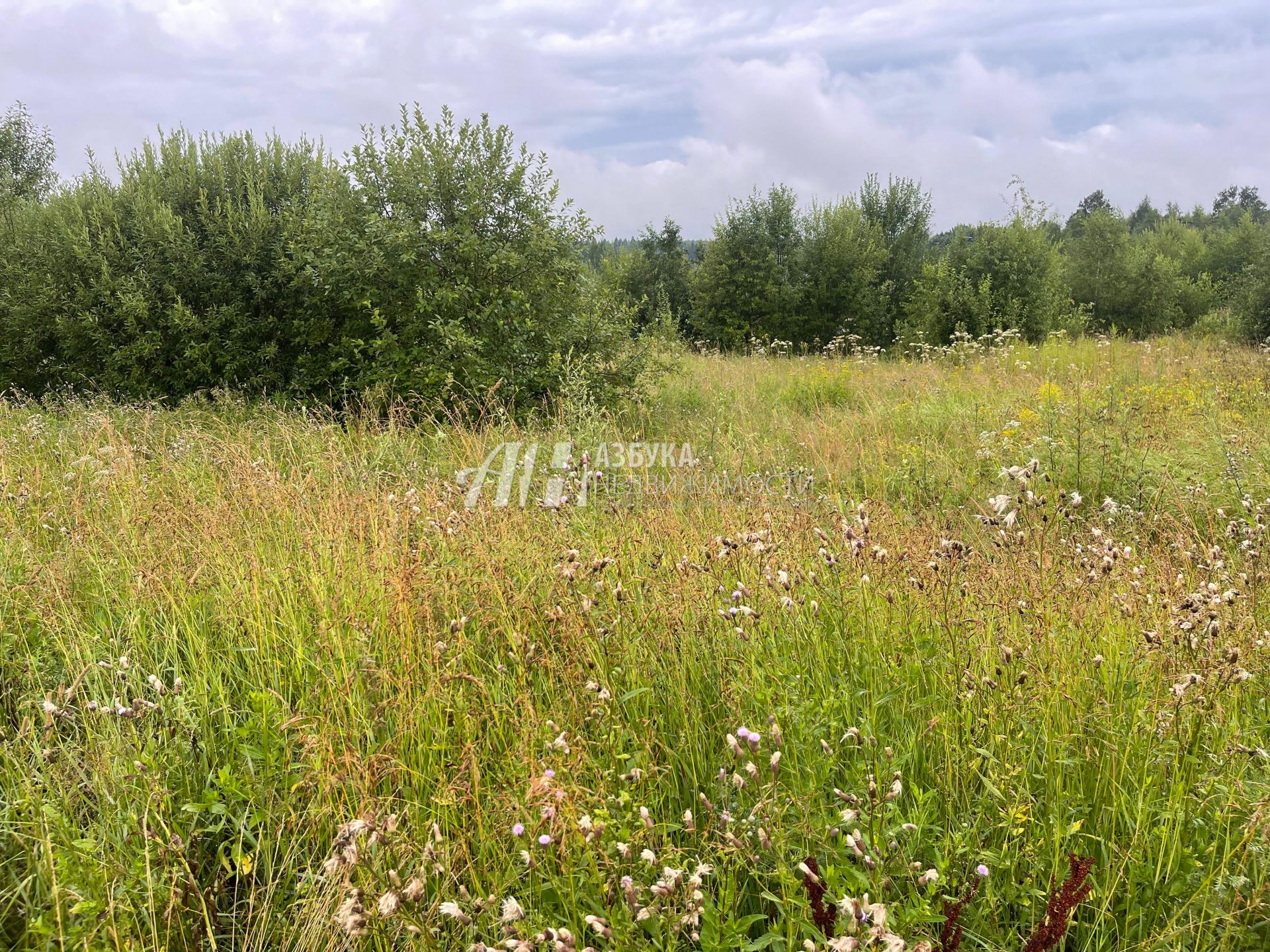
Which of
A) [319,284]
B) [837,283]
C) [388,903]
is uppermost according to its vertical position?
[837,283]

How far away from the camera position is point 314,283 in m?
8.97

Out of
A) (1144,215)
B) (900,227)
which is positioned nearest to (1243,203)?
(1144,215)

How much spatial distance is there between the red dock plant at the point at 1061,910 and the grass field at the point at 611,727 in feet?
0.07

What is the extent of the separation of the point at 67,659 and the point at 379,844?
1.79 m

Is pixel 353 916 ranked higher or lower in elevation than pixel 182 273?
lower

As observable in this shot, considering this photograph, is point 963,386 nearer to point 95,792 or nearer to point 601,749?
point 601,749

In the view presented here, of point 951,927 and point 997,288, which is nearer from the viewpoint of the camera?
point 951,927

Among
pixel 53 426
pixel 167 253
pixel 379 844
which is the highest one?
pixel 167 253

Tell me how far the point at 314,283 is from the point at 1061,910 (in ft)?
30.7

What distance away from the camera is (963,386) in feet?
32.7

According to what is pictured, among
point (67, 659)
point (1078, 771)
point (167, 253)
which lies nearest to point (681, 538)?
point (1078, 771)

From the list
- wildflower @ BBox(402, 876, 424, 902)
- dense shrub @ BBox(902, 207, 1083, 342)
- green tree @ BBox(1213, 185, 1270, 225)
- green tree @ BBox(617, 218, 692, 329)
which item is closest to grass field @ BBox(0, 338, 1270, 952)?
wildflower @ BBox(402, 876, 424, 902)

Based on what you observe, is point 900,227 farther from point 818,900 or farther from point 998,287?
point 818,900

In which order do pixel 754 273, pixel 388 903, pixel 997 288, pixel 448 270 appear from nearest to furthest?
pixel 388 903 < pixel 448 270 < pixel 997 288 < pixel 754 273
